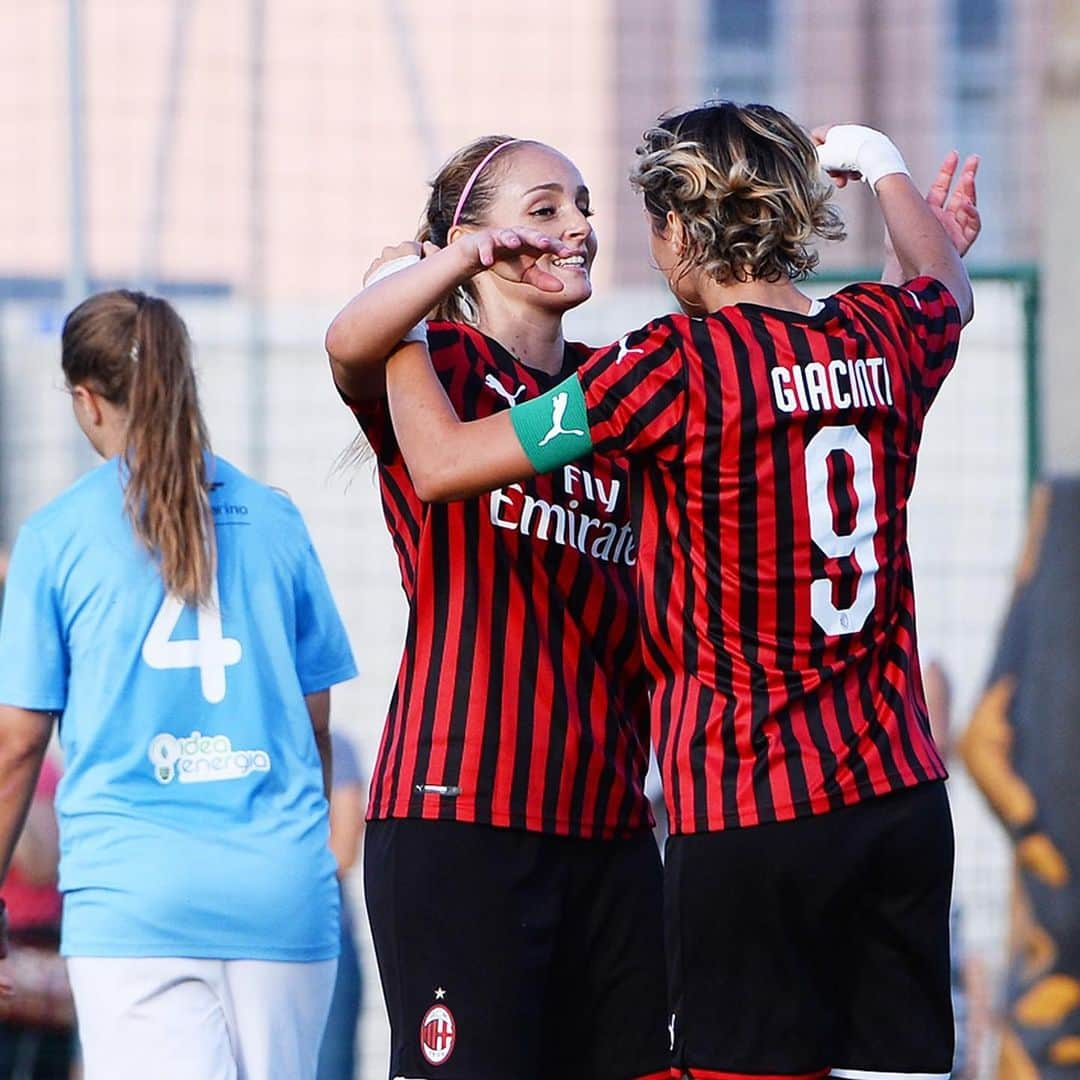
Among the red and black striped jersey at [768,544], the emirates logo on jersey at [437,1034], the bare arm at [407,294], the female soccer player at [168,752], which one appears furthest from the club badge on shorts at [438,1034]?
the bare arm at [407,294]

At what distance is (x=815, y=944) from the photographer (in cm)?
283

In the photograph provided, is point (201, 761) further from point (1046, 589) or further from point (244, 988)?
point (1046, 589)

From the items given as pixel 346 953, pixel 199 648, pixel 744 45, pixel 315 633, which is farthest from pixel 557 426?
pixel 744 45

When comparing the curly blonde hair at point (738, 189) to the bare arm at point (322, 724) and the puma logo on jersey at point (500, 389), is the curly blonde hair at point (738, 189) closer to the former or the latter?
the puma logo on jersey at point (500, 389)

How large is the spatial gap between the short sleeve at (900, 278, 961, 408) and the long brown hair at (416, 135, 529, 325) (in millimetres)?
744

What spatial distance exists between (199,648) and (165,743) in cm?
19

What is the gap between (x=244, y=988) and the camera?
3773 millimetres

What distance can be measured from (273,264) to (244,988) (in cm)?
403

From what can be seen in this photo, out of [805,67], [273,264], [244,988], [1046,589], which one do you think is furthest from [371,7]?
[805,67]

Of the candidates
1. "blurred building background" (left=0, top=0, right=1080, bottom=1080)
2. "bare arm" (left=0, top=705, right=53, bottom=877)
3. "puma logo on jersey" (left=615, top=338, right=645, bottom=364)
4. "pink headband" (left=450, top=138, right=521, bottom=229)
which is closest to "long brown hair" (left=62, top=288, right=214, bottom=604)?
"bare arm" (left=0, top=705, right=53, bottom=877)

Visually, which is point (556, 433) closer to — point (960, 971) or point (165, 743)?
point (165, 743)

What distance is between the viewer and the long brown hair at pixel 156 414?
151 inches

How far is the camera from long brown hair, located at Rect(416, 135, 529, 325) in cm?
339

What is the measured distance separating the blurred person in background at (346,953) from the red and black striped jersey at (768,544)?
3.35 m
